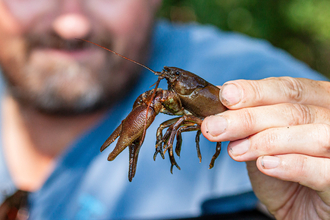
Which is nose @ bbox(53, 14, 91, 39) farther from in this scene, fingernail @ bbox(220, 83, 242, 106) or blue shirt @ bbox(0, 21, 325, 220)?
fingernail @ bbox(220, 83, 242, 106)

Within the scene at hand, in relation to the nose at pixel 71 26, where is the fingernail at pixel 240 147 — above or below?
below

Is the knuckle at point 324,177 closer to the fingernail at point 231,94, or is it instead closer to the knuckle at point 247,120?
the knuckle at point 247,120

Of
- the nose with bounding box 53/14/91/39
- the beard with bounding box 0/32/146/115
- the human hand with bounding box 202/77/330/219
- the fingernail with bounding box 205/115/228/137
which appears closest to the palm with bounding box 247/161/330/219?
the human hand with bounding box 202/77/330/219

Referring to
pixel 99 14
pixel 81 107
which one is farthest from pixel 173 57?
pixel 81 107

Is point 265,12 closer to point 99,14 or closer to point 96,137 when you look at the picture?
point 99,14

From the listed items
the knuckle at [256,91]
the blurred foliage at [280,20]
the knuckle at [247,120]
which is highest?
the blurred foliage at [280,20]

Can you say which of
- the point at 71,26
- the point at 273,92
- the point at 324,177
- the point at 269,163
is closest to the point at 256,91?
the point at 273,92

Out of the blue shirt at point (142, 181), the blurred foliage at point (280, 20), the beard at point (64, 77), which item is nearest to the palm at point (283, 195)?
the blue shirt at point (142, 181)

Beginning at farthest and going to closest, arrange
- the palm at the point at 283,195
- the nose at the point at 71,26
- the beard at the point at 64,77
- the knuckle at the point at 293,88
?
the beard at the point at 64,77 → the nose at the point at 71,26 → the palm at the point at 283,195 → the knuckle at the point at 293,88
